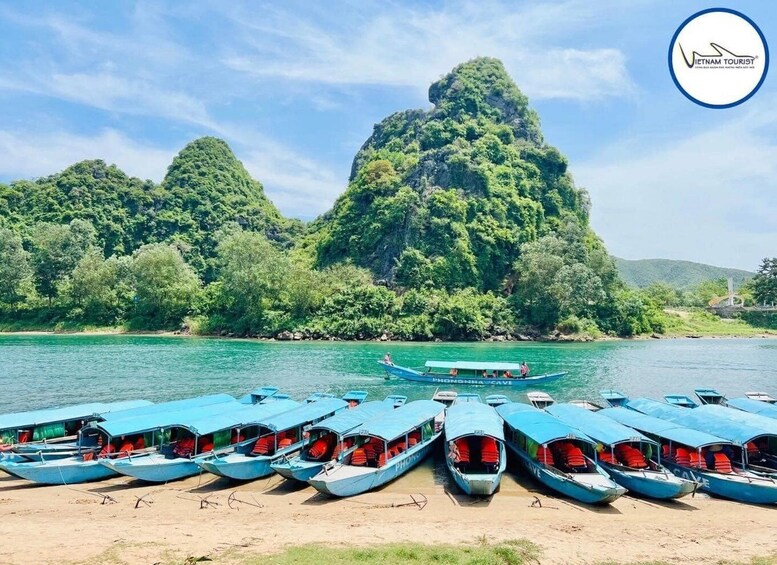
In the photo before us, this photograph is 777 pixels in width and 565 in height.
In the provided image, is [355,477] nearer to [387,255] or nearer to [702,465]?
[702,465]

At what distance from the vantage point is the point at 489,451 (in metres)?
19.1

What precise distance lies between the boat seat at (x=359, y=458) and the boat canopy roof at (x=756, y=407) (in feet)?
61.2

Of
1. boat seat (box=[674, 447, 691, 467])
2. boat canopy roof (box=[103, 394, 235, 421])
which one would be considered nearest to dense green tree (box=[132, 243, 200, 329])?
boat canopy roof (box=[103, 394, 235, 421])

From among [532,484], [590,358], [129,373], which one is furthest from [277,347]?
[532,484]

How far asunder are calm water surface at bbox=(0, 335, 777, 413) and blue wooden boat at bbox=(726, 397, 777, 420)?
37.6 ft

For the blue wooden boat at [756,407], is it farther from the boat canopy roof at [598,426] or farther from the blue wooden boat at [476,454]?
the blue wooden boat at [476,454]

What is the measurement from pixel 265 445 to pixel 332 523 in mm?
6174

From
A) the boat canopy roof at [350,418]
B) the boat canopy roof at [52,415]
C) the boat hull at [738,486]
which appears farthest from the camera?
the boat canopy roof at [52,415]

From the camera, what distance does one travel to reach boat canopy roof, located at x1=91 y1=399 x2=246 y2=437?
1933 cm

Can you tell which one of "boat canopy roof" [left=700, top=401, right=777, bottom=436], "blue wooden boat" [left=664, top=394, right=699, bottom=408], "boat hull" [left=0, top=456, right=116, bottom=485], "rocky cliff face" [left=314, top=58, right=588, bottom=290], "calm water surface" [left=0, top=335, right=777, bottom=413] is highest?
"rocky cliff face" [left=314, top=58, right=588, bottom=290]

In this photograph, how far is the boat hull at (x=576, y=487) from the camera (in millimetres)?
16375

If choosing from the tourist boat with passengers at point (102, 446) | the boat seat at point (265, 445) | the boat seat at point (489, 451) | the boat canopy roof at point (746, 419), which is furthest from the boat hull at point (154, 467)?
the boat canopy roof at point (746, 419)

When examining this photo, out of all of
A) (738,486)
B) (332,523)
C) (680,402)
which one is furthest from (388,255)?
(332,523)

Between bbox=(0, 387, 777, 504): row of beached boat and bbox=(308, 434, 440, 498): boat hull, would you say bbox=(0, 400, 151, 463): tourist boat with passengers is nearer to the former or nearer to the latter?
bbox=(0, 387, 777, 504): row of beached boat
